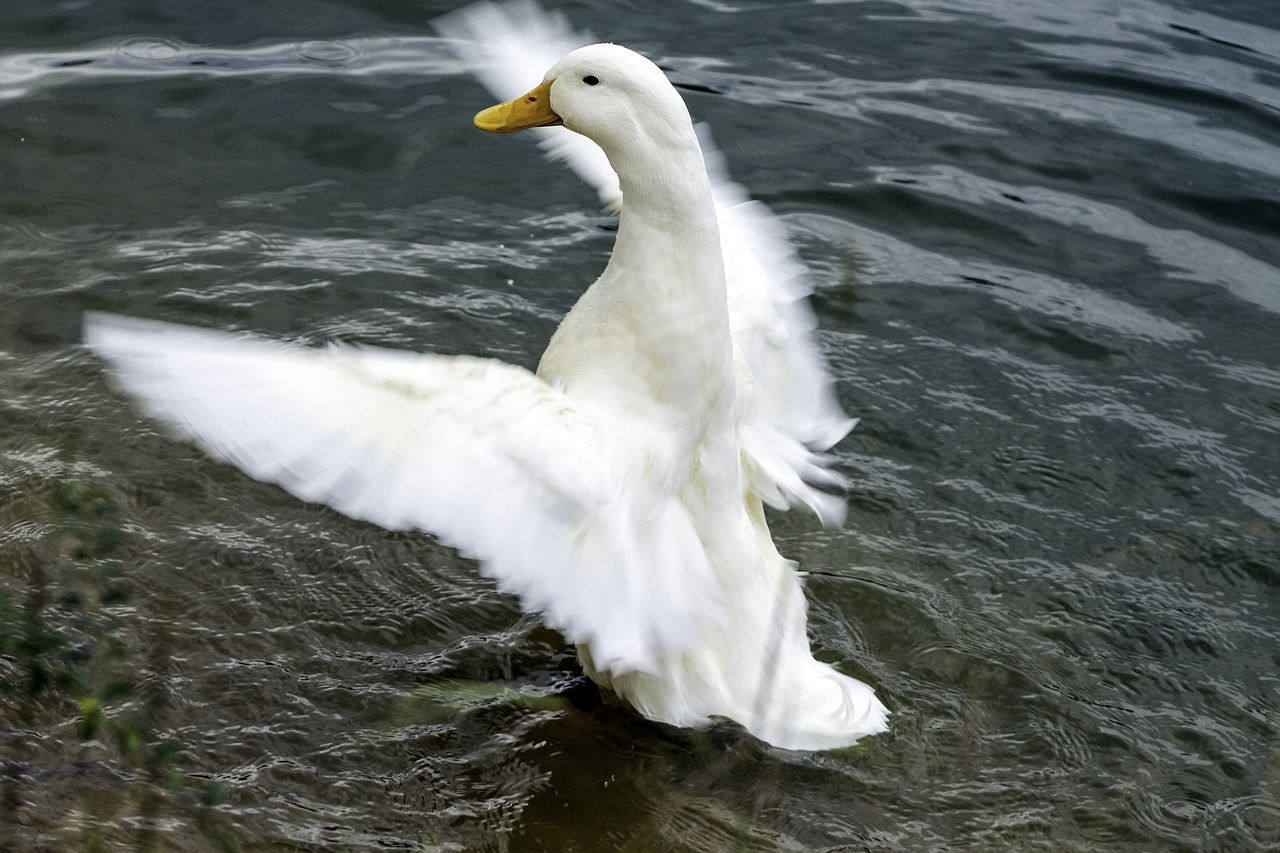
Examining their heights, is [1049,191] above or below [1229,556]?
above

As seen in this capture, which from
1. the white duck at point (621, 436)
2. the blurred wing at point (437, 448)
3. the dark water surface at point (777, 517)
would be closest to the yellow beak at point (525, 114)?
the white duck at point (621, 436)

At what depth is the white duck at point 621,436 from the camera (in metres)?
2.62

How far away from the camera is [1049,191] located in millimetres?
6754

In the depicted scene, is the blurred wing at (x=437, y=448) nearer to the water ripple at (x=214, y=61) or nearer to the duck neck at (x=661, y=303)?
the duck neck at (x=661, y=303)

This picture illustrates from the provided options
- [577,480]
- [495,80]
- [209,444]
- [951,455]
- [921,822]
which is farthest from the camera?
[951,455]

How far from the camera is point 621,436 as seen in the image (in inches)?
121

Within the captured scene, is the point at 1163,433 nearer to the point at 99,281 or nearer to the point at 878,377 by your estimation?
the point at 878,377

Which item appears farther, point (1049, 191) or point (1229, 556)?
point (1049, 191)

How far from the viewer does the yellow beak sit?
11.2 feet

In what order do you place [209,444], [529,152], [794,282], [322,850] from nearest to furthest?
[209,444] < [322,850] < [794,282] < [529,152]

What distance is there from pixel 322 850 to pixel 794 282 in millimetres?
2169

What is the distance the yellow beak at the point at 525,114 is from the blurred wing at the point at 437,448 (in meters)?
0.89

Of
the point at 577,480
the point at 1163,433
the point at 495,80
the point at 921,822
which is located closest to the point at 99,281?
the point at 495,80

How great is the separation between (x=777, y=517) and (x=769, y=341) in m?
1.12
